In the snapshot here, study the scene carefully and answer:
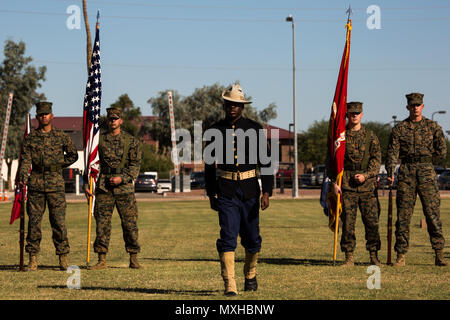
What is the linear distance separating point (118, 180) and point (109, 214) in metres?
0.61

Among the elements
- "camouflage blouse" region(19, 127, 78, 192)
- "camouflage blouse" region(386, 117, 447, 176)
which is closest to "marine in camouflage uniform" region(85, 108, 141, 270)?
"camouflage blouse" region(19, 127, 78, 192)

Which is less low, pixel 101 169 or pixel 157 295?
pixel 101 169

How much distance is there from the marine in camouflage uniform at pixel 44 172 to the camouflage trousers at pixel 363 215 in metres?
4.09

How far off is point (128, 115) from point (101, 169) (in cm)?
12170

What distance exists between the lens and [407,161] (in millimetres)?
11305

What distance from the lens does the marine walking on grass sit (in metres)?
8.19

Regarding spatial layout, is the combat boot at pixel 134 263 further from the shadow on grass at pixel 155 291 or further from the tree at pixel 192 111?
the tree at pixel 192 111

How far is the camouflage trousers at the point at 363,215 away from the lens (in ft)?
36.9

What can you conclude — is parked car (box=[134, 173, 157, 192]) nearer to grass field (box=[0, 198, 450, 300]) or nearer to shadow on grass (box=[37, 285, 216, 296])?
grass field (box=[0, 198, 450, 300])

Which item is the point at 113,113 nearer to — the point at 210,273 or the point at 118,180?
the point at 118,180

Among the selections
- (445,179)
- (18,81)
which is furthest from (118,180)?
(18,81)
